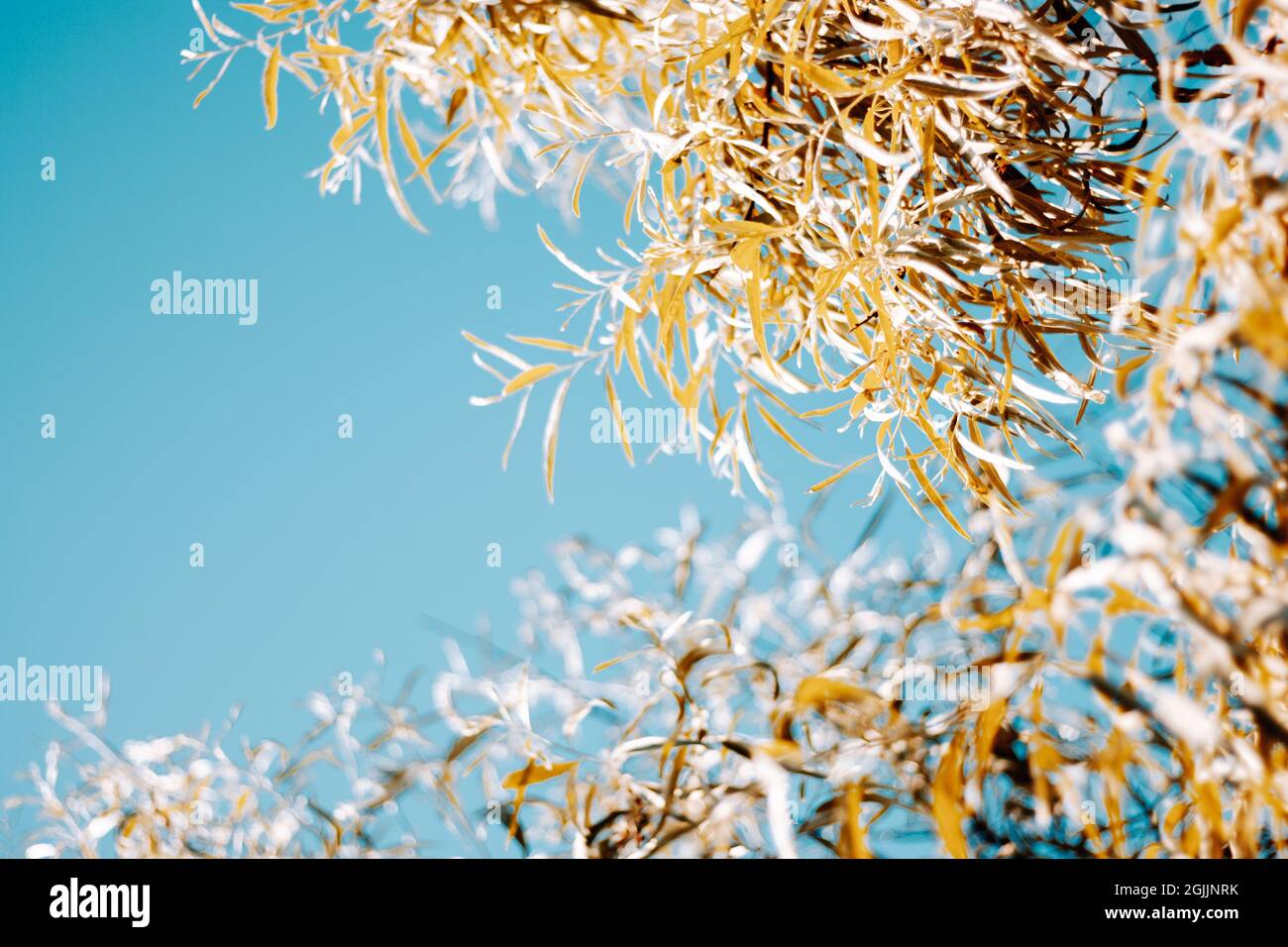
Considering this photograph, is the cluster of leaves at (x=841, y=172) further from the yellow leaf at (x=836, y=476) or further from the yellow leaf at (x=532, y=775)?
the yellow leaf at (x=532, y=775)

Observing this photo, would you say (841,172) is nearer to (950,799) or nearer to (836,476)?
(836,476)

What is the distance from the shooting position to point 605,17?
1.65ft

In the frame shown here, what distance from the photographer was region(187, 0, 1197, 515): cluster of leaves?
0.51 metres

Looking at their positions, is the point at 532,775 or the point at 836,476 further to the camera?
the point at 836,476

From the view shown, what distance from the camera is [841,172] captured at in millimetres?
647

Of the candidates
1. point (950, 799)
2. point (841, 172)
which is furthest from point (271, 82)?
point (950, 799)

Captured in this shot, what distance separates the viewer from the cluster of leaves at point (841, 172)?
1.67ft

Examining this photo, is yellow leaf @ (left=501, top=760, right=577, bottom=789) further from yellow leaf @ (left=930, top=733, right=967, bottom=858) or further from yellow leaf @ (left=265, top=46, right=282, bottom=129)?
yellow leaf @ (left=265, top=46, right=282, bottom=129)

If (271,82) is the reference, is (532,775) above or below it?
below

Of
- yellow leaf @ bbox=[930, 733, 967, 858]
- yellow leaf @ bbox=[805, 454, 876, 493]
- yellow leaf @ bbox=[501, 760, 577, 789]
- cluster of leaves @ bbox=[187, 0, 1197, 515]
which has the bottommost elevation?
yellow leaf @ bbox=[501, 760, 577, 789]

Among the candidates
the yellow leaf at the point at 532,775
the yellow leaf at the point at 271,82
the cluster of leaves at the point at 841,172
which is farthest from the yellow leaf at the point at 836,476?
the yellow leaf at the point at 271,82

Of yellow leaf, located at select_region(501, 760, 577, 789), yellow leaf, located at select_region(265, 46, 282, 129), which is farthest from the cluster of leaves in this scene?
yellow leaf, located at select_region(501, 760, 577, 789)
